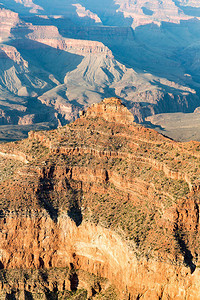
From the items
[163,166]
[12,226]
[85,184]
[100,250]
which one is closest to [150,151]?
[163,166]

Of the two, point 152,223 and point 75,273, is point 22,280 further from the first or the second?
point 152,223

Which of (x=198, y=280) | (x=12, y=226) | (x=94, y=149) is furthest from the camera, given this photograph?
(x=94, y=149)

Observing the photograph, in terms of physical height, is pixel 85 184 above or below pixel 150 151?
below

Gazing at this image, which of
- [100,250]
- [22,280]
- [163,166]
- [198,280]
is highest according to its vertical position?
[163,166]

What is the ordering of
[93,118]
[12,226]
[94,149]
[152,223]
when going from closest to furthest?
1. [152,223]
2. [12,226]
3. [94,149]
4. [93,118]

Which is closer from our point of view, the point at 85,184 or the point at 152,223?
the point at 152,223

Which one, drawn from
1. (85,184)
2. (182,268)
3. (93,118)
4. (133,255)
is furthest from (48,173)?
(182,268)

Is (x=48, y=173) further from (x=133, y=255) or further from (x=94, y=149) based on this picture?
(x=133, y=255)
